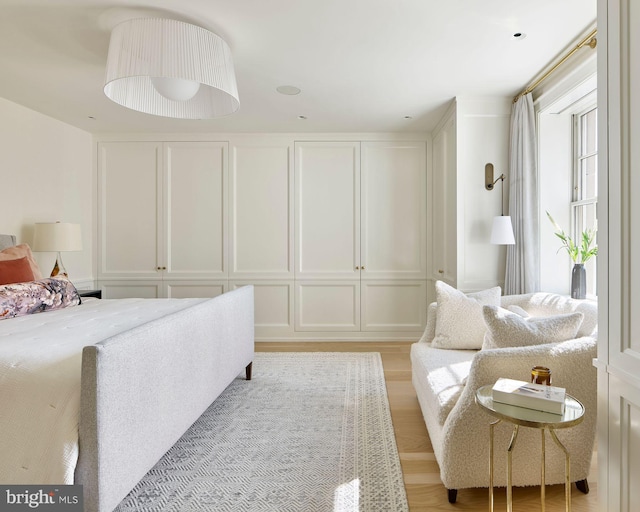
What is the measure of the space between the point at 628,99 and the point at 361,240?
12.0 ft

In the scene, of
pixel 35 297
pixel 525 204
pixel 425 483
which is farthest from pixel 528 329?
pixel 35 297

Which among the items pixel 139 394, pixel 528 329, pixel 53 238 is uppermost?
pixel 53 238

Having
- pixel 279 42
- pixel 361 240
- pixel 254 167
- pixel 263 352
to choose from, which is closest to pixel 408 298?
pixel 361 240

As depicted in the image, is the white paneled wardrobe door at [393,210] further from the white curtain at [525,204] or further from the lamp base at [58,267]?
the lamp base at [58,267]

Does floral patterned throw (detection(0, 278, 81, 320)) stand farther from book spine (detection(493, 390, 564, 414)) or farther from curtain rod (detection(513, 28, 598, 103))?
curtain rod (detection(513, 28, 598, 103))

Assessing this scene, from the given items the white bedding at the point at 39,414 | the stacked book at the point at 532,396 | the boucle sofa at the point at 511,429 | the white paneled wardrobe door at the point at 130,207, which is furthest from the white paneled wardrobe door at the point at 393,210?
the white bedding at the point at 39,414

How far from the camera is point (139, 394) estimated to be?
162 centimetres

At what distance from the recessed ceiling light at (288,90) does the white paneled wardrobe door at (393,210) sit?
146 centimetres

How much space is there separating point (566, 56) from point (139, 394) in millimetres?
3220

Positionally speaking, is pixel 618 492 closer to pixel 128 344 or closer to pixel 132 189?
pixel 128 344

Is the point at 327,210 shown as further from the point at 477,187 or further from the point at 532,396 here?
the point at 532,396

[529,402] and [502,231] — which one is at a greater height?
[502,231]
